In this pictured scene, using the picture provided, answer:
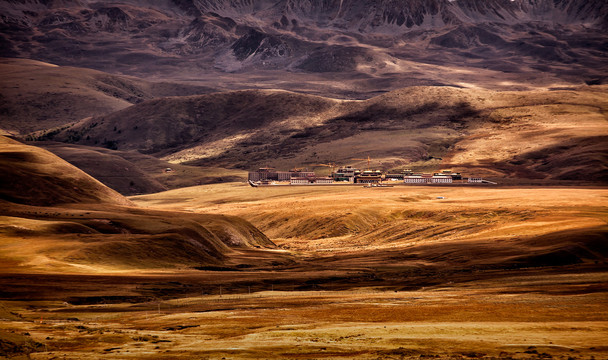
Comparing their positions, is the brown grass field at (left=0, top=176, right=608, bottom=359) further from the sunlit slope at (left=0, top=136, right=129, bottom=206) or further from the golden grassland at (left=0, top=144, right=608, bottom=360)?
the sunlit slope at (left=0, top=136, right=129, bottom=206)

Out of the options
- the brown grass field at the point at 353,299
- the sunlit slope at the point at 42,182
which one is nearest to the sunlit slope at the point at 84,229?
the sunlit slope at the point at 42,182

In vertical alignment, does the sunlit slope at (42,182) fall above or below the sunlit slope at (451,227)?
above

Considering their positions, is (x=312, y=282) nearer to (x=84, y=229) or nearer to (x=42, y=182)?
(x=84, y=229)

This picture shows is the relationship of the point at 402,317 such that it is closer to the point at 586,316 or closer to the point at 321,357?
the point at 586,316

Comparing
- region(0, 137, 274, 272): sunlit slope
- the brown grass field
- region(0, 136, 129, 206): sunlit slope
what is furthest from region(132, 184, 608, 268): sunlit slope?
region(0, 136, 129, 206): sunlit slope

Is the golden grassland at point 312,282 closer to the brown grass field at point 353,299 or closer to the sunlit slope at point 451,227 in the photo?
the brown grass field at point 353,299

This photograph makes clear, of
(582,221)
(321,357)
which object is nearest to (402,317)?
(321,357)

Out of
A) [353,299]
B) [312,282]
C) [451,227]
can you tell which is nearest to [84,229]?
[312,282]
